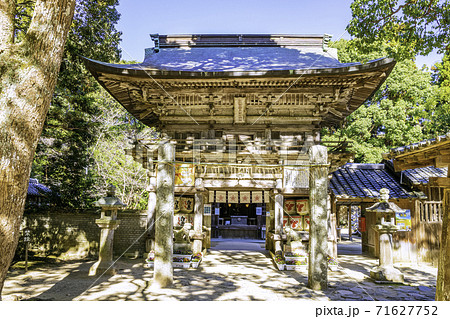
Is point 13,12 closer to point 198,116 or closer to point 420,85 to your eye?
point 198,116

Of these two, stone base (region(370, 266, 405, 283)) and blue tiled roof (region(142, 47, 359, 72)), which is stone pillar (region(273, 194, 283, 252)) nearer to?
stone base (region(370, 266, 405, 283))

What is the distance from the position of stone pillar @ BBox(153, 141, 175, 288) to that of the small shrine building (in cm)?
250

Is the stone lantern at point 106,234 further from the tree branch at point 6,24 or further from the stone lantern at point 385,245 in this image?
the stone lantern at point 385,245

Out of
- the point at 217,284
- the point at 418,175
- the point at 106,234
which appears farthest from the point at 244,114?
the point at 418,175

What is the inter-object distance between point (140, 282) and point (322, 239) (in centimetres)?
528

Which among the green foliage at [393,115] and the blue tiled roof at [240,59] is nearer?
the blue tiled roof at [240,59]

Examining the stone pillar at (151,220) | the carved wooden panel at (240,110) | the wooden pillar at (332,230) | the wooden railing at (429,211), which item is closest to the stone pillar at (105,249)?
the stone pillar at (151,220)

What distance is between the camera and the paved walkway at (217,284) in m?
6.95

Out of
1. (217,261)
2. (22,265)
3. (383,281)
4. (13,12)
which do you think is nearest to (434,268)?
(383,281)

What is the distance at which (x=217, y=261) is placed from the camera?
11625 millimetres

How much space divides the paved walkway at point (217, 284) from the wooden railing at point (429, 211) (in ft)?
6.50

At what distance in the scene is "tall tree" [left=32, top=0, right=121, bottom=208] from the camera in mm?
12562

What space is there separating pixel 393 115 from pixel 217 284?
1700cm

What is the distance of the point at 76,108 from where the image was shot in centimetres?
1337
